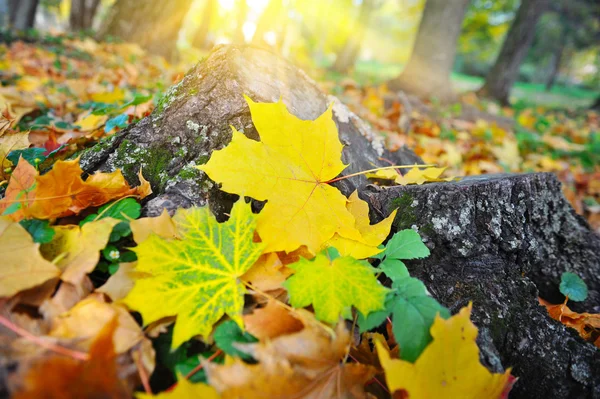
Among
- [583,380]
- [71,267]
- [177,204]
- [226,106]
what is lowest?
[583,380]

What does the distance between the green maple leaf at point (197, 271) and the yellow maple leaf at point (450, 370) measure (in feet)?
1.18

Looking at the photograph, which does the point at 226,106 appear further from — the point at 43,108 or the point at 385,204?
the point at 43,108

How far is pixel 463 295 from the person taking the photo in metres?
1.03

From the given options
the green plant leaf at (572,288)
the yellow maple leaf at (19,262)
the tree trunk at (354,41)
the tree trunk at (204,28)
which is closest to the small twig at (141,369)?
the yellow maple leaf at (19,262)

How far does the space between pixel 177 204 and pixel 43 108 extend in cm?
178

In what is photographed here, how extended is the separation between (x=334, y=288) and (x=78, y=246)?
611mm

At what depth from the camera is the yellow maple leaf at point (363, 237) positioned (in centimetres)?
94

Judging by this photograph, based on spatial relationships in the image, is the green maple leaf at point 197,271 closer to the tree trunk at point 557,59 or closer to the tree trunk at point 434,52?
the tree trunk at point 434,52

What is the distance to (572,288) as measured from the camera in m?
1.28

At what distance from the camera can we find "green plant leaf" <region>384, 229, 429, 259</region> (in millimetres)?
915

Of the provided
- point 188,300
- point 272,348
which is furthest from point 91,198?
point 272,348

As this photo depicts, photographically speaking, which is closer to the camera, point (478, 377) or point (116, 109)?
point (478, 377)

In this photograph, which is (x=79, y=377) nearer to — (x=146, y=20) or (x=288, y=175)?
(x=288, y=175)

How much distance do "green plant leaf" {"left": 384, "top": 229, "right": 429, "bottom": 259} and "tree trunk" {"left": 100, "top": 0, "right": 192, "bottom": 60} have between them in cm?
649
